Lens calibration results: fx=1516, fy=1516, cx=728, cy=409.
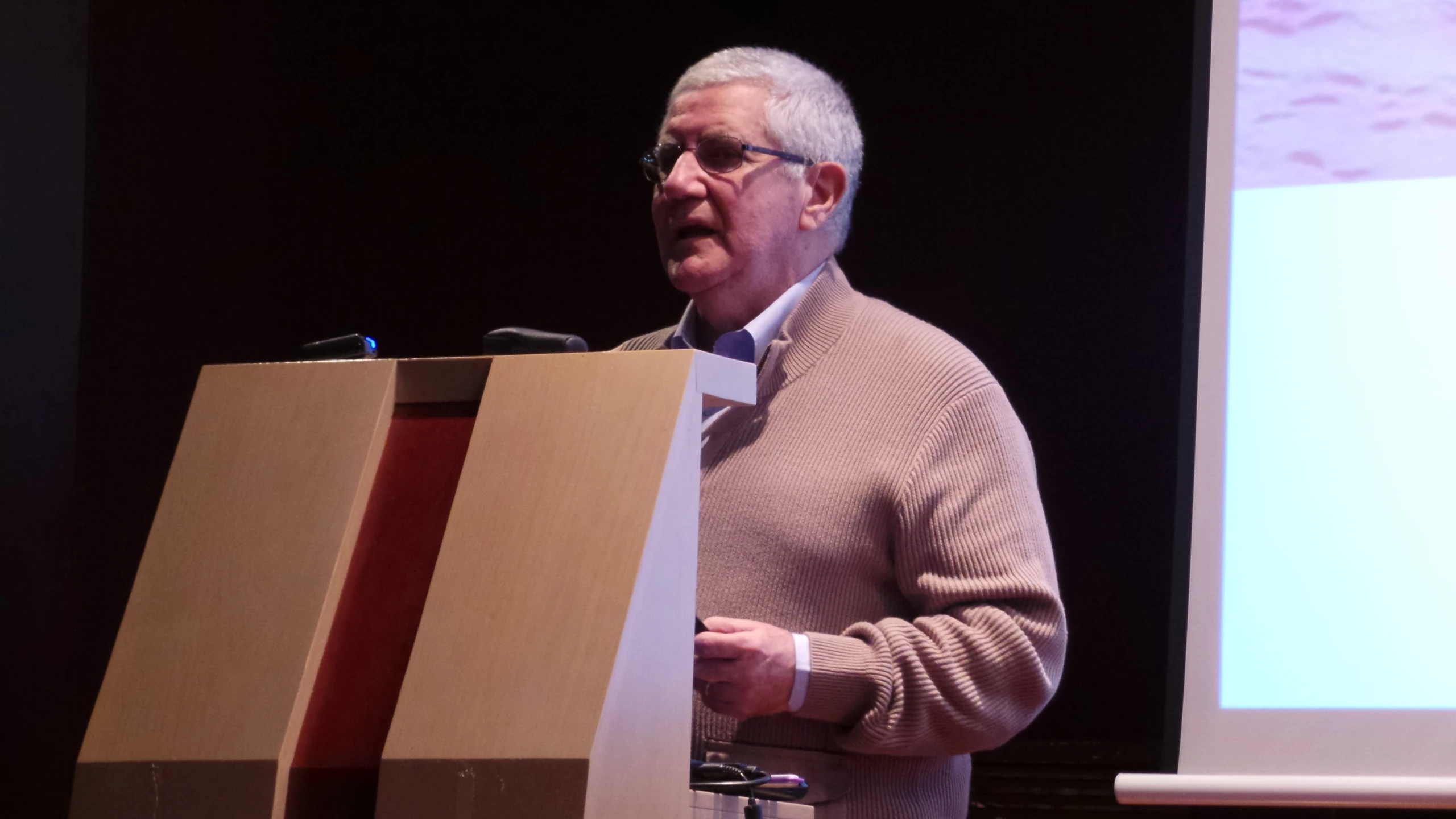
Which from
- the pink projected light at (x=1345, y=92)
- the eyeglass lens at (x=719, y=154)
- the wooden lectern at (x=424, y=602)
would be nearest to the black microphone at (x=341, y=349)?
the wooden lectern at (x=424, y=602)

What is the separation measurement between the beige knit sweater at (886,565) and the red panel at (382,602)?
0.56m

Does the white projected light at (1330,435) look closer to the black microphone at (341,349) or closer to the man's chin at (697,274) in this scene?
the man's chin at (697,274)

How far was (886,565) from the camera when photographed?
1.88 m

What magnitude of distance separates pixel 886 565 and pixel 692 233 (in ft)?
1.87

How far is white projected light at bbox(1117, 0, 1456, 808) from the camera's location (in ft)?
6.96

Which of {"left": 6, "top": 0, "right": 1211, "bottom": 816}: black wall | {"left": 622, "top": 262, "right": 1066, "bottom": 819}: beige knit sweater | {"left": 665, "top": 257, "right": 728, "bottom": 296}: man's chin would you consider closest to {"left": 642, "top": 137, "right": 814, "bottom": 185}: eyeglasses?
{"left": 665, "top": 257, "right": 728, "bottom": 296}: man's chin

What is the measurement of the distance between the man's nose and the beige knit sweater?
0.85 feet

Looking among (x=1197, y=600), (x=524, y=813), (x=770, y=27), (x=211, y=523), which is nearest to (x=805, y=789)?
(x=524, y=813)

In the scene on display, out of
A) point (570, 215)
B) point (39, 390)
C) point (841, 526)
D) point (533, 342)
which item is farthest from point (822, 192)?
point (570, 215)

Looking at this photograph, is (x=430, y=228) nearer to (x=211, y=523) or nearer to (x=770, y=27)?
(x=770, y=27)

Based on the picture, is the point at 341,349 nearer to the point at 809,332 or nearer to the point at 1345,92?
the point at 809,332

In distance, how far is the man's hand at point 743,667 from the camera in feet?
5.08

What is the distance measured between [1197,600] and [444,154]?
241 centimetres

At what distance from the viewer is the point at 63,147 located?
2.89 metres
